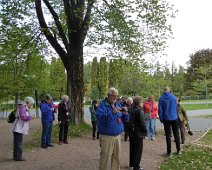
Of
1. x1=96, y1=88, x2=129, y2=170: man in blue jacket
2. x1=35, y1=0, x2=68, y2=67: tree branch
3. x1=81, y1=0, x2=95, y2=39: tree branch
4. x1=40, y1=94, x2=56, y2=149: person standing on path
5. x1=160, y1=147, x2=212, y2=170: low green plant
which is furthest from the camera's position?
x1=35, y1=0, x2=68, y2=67: tree branch

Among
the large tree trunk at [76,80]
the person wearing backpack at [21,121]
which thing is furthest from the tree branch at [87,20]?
the person wearing backpack at [21,121]

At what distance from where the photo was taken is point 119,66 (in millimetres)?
19109

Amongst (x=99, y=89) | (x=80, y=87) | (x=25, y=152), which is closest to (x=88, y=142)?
(x=25, y=152)

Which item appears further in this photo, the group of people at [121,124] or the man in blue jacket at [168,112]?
the man in blue jacket at [168,112]

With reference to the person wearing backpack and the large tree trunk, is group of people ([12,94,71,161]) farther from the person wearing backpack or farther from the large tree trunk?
the large tree trunk

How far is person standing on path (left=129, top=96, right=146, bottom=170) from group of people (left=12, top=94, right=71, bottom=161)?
2823mm

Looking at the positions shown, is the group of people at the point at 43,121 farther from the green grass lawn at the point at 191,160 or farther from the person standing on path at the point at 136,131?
the green grass lawn at the point at 191,160

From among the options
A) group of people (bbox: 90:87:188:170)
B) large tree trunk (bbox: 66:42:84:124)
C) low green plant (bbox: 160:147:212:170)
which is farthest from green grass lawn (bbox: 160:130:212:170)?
large tree trunk (bbox: 66:42:84:124)

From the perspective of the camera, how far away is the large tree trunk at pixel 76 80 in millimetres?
17203

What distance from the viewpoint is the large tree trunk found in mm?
17203

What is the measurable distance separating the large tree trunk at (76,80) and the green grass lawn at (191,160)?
6468mm

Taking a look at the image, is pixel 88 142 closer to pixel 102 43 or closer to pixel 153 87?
pixel 102 43

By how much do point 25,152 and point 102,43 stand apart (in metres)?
8.17

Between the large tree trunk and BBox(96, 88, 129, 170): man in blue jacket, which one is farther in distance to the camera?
the large tree trunk
